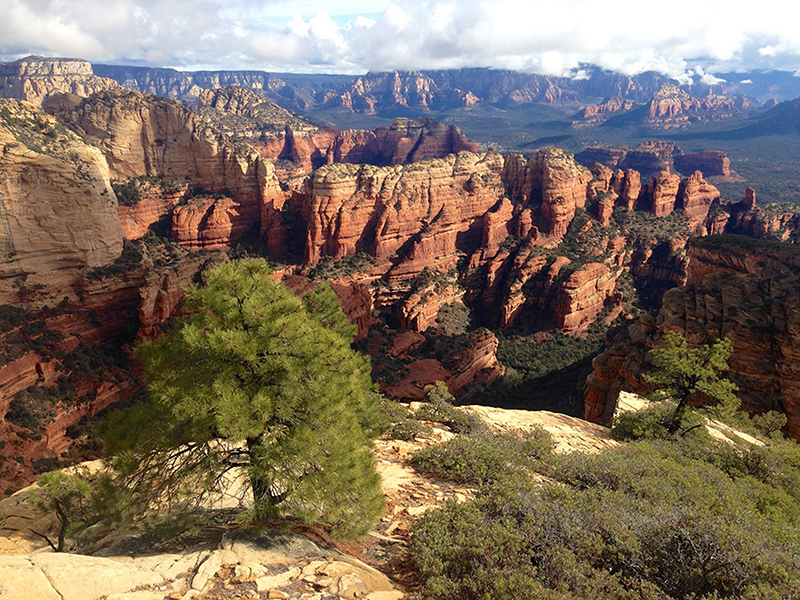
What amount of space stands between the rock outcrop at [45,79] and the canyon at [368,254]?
271ft

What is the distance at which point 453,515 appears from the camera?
29.7ft

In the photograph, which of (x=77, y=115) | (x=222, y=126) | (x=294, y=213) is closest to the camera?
(x=77, y=115)

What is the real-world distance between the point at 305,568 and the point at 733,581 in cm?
658

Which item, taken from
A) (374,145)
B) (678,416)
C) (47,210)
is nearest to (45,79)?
(374,145)

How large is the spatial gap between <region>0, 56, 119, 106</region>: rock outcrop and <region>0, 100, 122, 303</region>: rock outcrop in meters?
100

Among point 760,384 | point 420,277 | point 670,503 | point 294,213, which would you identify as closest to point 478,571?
point 670,503

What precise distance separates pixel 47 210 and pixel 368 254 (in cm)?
3482

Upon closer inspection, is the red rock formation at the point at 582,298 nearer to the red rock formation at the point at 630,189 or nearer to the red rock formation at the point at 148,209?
the red rock formation at the point at 630,189

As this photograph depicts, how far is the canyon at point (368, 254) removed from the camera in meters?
29.2

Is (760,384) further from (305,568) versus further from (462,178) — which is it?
(462,178)

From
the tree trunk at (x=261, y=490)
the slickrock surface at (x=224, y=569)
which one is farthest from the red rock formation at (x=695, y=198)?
the tree trunk at (x=261, y=490)

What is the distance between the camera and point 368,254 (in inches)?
2395

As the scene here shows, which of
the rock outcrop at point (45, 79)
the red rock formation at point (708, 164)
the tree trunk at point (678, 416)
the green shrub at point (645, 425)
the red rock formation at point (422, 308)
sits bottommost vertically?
the red rock formation at point (422, 308)

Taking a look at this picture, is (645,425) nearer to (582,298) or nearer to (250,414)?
(250,414)
